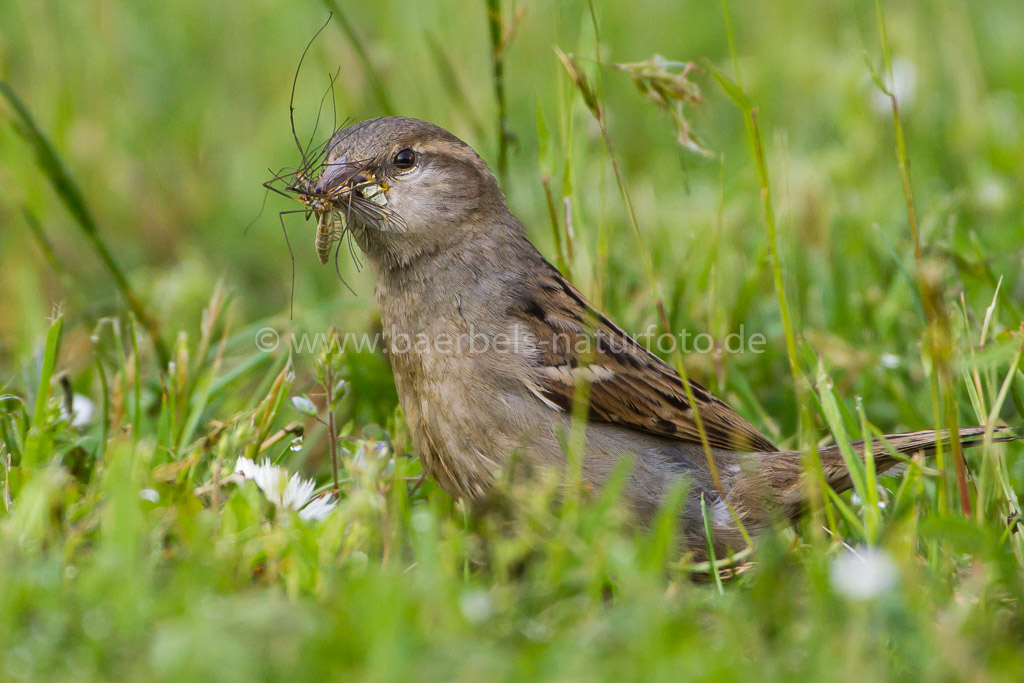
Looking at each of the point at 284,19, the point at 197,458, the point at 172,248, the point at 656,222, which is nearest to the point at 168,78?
the point at 284,19

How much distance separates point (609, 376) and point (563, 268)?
72 cm

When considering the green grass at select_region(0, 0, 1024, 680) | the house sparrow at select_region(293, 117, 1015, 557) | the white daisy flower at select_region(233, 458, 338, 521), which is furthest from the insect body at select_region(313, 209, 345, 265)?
the white daisy flower at select_region(233, 458, 338, 521)

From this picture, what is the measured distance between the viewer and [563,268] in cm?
415

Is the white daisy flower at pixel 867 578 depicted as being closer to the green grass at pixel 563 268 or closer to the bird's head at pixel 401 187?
the green grass at pixel 563 268

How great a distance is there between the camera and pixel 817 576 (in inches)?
92.3

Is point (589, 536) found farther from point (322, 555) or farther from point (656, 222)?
point (656, 222)

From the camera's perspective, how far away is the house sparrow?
3.36m

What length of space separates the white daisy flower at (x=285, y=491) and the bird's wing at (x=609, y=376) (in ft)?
2.92

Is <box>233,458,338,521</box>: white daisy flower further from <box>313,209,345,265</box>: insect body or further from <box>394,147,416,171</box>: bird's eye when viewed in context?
<box>394,147,416,171</box>: bird's eye

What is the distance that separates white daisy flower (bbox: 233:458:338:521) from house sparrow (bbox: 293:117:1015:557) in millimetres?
524

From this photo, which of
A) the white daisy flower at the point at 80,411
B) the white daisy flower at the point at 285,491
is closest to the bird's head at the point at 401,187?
the white daisy flower at the point at 285,491

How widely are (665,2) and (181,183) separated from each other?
4530mm

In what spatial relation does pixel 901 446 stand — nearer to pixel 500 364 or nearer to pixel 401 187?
pixel 500 364

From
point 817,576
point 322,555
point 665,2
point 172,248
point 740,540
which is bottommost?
point 740,540
